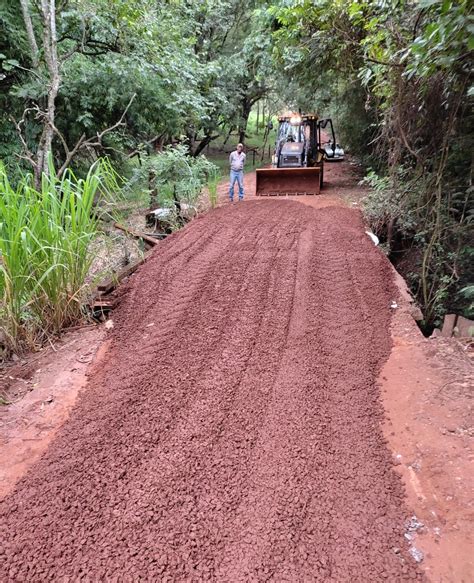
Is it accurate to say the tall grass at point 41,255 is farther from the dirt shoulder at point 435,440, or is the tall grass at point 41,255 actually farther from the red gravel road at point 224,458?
the dirt shoulder at point 435,440

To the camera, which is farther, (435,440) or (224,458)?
(435,440)

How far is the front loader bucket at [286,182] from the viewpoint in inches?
377

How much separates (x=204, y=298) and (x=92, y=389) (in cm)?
145

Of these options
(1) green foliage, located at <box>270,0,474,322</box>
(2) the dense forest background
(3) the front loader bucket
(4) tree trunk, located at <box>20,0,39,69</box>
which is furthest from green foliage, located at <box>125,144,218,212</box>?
(1) green foliage, located at <box>270,0,474,322</box>

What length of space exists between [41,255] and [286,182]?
25.8ft

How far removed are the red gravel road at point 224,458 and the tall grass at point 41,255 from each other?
0.55m

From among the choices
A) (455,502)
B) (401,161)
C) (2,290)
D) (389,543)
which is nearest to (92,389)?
(2,290)

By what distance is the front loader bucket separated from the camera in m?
9.58

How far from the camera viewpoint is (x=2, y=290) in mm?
2533

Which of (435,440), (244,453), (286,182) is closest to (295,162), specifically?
(286,182)

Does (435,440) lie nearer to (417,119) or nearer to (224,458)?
(224,458)

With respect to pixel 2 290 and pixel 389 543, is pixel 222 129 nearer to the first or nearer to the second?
pixel 2 290

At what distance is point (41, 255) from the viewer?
2697mm

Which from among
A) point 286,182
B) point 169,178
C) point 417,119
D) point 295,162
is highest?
point 417,119
